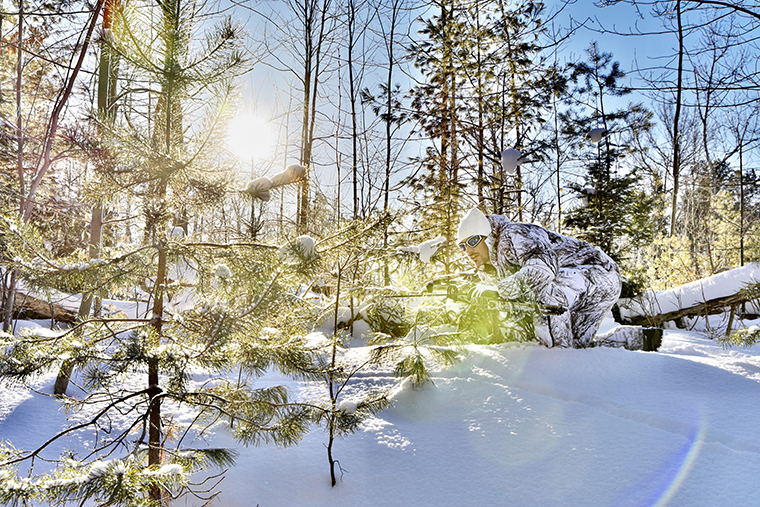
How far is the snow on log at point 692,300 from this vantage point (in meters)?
5.90

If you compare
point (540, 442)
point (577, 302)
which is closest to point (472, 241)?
point (577, 302)

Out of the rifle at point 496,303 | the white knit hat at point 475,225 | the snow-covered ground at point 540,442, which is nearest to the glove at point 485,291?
the rifle at point 496,303

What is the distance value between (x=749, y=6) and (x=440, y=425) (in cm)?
465

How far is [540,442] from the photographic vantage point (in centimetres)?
212

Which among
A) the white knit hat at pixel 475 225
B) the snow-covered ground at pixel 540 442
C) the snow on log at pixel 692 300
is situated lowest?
the snow-covered ground at pixel 540 442

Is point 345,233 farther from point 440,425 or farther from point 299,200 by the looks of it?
point 299,200

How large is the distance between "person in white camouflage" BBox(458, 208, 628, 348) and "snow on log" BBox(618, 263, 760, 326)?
119 inches

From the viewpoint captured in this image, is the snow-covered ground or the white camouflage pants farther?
the white camouflage pants

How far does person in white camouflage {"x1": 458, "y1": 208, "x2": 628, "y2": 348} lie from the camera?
3.45 meters

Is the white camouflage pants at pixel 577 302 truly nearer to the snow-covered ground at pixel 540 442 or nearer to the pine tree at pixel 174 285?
the snow-covered ground at pixel 540 442

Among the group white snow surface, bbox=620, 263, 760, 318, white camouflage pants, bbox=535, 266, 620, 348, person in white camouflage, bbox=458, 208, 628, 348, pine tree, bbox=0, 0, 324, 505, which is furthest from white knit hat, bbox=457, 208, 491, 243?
white snow surface, bbox=620, 263, 760, 318

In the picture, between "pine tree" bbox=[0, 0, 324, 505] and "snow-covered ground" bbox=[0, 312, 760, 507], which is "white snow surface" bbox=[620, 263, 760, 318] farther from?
"pine tree" bbox=[0, 0, 324, 505]

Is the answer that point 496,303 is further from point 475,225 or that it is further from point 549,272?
point 475,225

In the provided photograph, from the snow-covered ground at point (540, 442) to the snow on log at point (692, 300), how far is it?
12.4 feet
